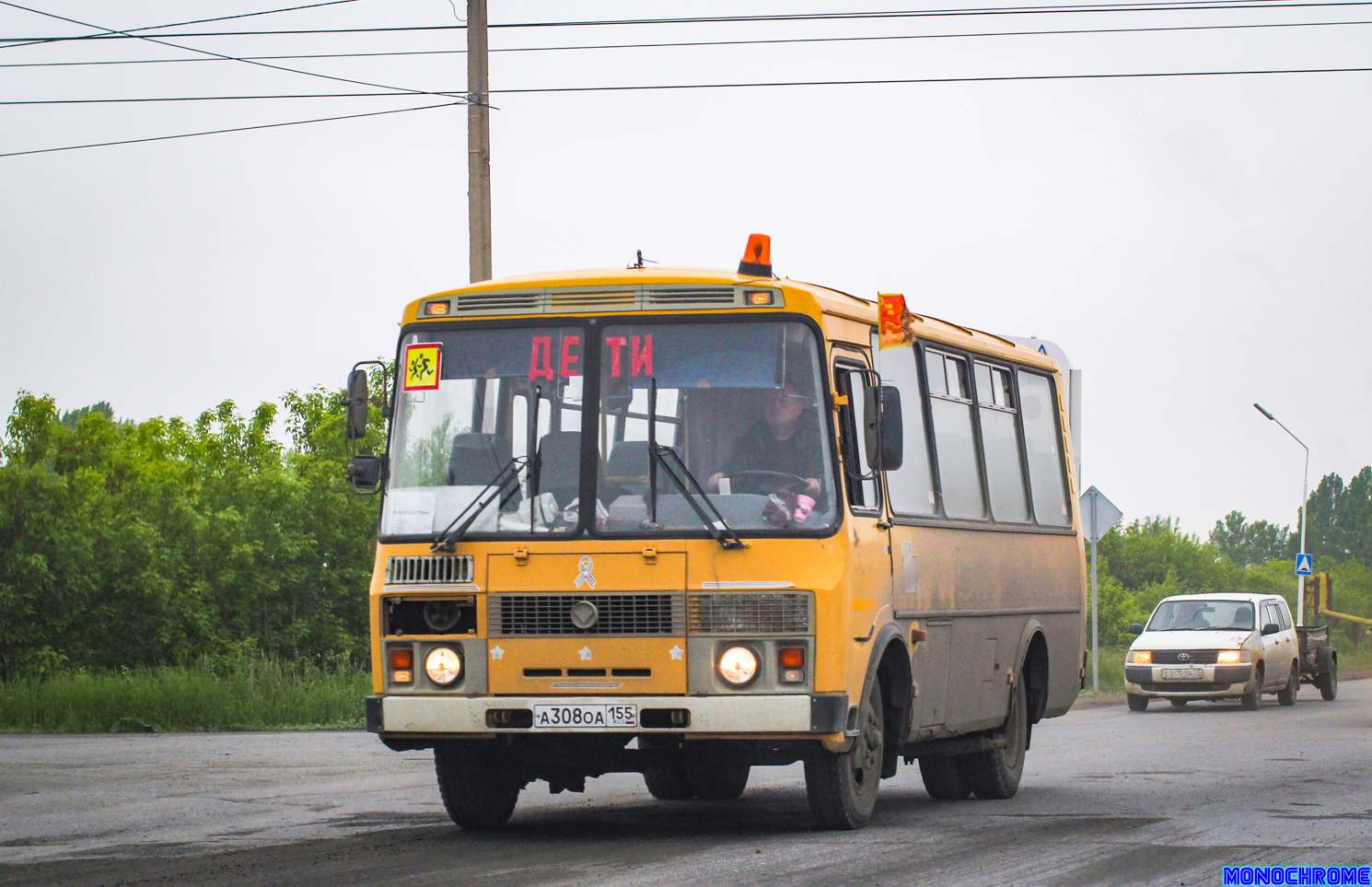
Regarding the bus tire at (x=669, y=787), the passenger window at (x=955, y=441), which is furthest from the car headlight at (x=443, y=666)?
the passenger window at (x=955, y=441)

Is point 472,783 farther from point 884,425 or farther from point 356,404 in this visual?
point 884,425

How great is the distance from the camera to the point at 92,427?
63.7m

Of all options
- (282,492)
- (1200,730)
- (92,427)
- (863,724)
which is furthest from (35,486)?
(92,427)

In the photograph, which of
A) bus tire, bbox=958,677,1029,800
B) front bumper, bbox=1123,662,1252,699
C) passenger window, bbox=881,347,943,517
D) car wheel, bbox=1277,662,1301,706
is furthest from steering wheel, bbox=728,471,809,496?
car wheel, bbox=1277,662,1301,706

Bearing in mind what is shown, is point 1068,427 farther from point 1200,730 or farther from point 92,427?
point 92,427

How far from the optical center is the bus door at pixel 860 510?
32.6 ft

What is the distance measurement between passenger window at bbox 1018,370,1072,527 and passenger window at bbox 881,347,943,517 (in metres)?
2.44

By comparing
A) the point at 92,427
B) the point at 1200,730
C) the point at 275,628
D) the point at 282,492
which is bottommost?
the point at 1200,730

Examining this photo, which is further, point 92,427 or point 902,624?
point 92,427

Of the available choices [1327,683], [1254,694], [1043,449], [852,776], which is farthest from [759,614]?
[1327,683]

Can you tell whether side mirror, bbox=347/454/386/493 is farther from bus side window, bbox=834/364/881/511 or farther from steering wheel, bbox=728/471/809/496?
bus side window, bbox=834/364/881/511

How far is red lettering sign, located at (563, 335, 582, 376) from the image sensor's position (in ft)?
33.0

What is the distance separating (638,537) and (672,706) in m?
0.86

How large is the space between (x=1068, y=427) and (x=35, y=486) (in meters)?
20.5
